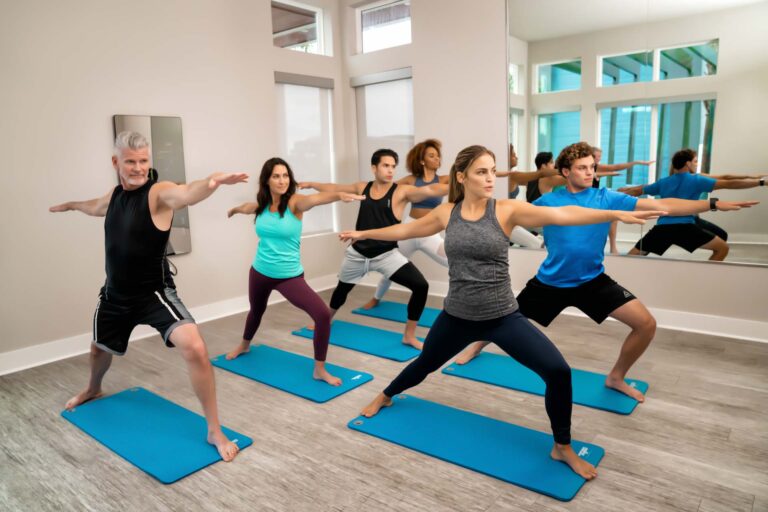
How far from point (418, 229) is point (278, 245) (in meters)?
1.06

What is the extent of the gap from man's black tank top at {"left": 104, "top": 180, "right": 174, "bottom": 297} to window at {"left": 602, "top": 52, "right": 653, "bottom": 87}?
10.7 feet

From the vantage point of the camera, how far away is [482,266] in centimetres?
216

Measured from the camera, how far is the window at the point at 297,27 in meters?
5.20

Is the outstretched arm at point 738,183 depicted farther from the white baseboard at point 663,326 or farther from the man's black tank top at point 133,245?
the man's black tank top at point 133,245

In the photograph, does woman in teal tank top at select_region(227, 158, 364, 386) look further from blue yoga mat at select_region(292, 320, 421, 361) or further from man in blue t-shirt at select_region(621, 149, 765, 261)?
man in blue t-shirt at select_region(621, 149, 765, 261)

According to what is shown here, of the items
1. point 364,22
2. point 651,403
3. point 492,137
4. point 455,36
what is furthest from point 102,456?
point 364,22

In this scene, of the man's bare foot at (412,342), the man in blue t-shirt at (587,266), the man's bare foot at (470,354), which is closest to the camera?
the man in blue t-shirt at (587,266)

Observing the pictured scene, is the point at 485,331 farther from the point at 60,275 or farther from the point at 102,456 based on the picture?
the point at 60,275

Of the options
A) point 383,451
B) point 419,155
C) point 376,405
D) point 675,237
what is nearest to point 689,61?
point 675,237

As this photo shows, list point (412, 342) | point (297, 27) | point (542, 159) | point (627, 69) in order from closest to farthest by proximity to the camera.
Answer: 1. point (412, 342)
2. point (627, 69)
3. point (542, 159)
4. point (297, 27)

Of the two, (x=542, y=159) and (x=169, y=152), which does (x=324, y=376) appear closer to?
(x=169, y=152)

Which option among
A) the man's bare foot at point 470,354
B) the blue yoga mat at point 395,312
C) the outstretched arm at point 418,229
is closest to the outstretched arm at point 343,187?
the blue yoga mat at point 395,312

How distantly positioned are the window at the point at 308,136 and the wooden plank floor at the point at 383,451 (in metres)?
2.46

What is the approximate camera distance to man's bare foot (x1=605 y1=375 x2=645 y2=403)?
9.05 feet
